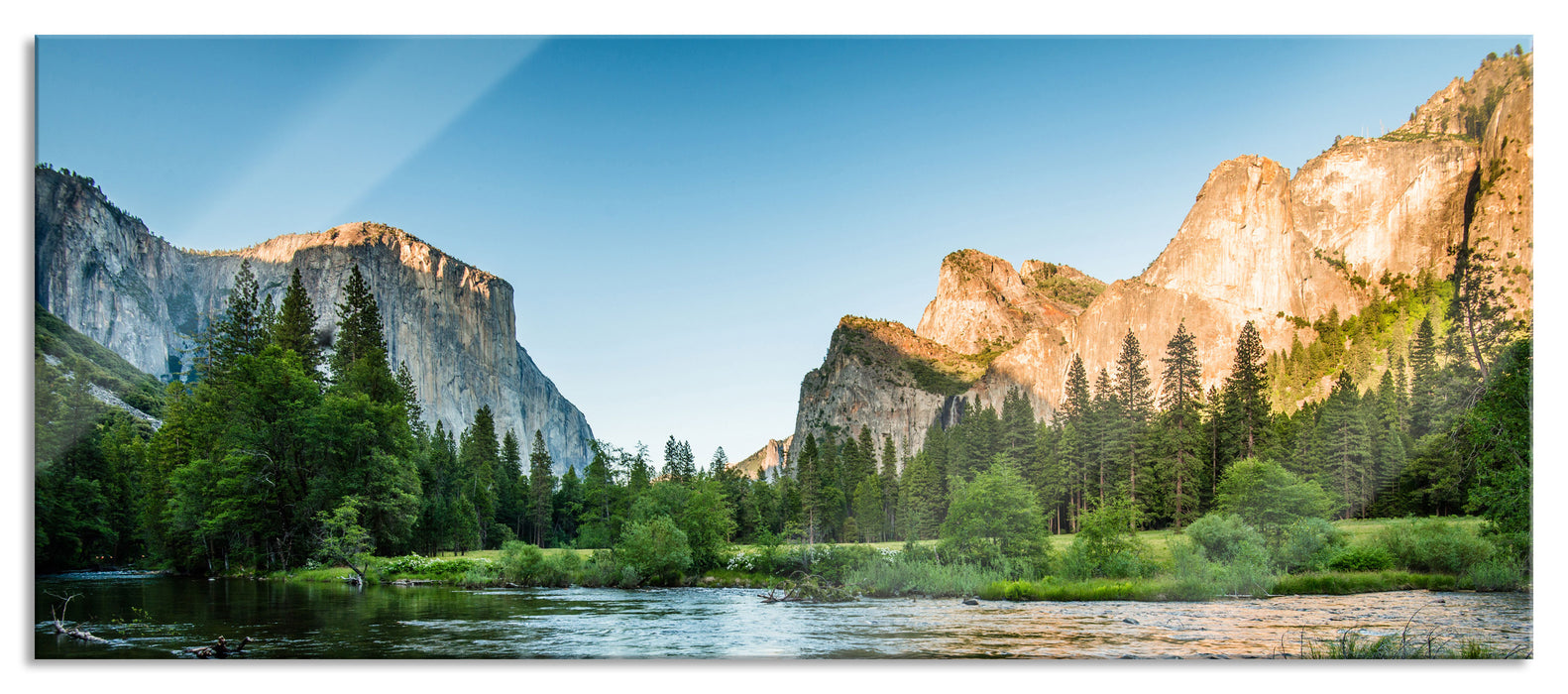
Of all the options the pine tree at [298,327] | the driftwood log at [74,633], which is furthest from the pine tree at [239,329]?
the driftwood log at [74,633]

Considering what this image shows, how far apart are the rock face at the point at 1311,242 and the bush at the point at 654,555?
979 cm

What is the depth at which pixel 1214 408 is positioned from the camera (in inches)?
758

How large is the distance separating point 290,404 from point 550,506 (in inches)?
1116

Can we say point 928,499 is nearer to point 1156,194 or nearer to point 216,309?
point 1156,194

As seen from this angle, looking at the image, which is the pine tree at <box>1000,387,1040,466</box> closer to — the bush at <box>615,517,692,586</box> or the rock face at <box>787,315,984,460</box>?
the bush at <box>615,517,692,586</box>

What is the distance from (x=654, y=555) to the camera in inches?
772

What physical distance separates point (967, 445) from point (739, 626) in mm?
17333

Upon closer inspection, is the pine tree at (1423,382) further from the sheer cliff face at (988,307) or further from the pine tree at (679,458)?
the pine tree at (679,458)

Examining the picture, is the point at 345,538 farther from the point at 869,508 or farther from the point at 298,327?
the point at 869,508

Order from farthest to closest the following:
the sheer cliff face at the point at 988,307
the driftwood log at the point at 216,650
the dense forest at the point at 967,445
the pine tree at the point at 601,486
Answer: the pine tree at the point at 601,486, the sheer cliff face at the point at 988,307, the dense forest at the point at 967,445, the driftwood log at the point at 216,650

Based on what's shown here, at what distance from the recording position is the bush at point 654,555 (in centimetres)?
1958

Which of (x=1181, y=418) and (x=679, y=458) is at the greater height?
(x=1181, y=418)

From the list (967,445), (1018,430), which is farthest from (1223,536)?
(967,445)

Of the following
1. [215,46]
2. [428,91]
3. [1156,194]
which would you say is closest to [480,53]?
[428,91]
